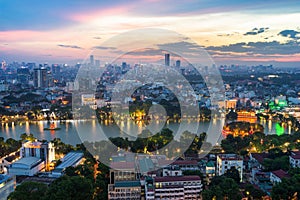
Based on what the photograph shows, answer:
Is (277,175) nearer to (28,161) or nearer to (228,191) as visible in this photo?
(228,191)

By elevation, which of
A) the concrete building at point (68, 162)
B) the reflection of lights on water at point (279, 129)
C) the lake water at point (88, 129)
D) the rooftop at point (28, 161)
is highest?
the rooftop at point (28, 161)

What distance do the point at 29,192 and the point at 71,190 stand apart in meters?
0.38

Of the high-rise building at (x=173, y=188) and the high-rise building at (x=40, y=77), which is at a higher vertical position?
the high-rise building at (x=40, y=77)

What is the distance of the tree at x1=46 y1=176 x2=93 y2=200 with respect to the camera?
9.21 ft

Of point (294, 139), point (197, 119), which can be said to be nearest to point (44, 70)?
point (197, 119)

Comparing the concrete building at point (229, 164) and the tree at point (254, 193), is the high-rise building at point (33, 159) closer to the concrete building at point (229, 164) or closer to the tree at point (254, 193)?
the concrete building at point (229, 164)

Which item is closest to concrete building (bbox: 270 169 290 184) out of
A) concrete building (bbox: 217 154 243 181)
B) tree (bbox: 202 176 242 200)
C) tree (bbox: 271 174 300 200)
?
concrete building (bbox: 217 154 243 181)

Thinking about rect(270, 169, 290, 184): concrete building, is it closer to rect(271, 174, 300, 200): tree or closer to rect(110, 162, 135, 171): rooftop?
rect(271, 174, 300, 200): tree

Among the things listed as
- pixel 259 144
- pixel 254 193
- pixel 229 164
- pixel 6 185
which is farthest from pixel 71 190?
pixel 259 144

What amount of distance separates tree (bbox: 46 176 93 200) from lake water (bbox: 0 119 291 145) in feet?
9.18

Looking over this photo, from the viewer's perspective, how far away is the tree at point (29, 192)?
282cm

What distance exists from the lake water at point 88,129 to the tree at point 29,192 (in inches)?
108

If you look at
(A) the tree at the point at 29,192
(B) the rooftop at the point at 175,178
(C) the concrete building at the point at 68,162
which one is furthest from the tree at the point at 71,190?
(C) the concrete building at the point at 68,162

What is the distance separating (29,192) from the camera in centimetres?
289
